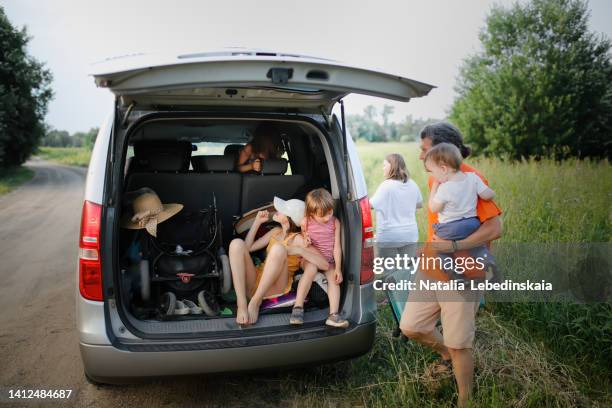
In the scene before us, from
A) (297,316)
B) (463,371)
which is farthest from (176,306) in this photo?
(463,371)

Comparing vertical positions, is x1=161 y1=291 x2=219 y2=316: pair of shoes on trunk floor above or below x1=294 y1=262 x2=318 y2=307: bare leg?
below

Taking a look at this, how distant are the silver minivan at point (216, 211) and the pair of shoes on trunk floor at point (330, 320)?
0.04 m

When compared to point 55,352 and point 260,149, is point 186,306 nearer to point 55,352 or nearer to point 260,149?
point 55,352

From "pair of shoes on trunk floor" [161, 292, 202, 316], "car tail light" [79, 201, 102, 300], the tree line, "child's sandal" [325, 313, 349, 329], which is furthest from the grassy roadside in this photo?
the tree line

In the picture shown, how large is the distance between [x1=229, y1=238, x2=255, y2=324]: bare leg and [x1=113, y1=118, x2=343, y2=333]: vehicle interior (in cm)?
14

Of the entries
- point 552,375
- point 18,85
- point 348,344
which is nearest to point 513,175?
point 552,375

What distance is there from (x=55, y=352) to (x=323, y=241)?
91.0 inches

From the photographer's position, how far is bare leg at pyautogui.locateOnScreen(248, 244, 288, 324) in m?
3.33

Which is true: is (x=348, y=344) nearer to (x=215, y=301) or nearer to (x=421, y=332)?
(x=421, y=332)

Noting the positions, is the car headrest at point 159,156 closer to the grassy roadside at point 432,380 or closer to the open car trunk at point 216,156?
the open car trunk at point 216,156

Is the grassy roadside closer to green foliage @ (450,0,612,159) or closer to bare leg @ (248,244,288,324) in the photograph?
bare leg @ (248,244,288,324)

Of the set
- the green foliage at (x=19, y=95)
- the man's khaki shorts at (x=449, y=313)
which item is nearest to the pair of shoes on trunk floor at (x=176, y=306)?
the man's khaki shorts at (x=449, y=313)

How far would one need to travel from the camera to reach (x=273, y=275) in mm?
3430

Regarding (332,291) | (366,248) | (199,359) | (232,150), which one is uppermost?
(232,150)
